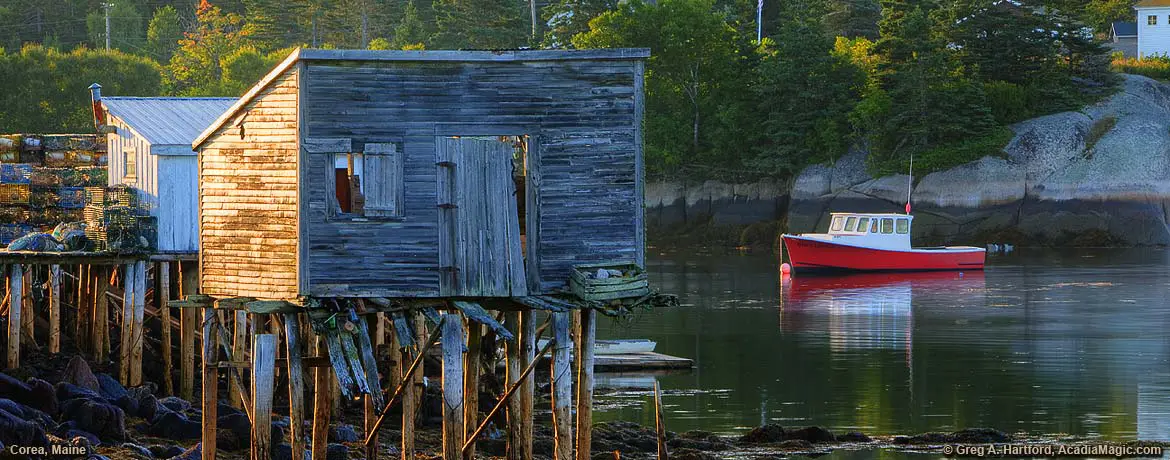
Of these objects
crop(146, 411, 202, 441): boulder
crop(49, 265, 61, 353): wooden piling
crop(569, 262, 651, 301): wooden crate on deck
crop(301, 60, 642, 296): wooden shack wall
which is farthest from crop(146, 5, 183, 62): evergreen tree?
crop(569, 262, 651, 301): wooden crate on deck

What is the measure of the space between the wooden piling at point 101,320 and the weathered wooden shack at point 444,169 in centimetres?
1079

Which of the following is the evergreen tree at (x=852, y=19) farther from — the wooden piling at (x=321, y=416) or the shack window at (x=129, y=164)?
the wooden piling at (x=321, y=416)

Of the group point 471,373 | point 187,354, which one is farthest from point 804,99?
point 471,373

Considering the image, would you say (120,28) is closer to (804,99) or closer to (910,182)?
(804,99)

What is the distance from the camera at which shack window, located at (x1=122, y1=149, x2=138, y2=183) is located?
94.4 ft

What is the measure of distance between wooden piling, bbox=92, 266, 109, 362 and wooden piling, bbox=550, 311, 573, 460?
11.3 metres

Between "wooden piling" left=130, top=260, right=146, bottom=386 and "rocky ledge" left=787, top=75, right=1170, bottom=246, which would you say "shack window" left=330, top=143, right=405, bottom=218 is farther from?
"rocky ledge" left=787, top=75, right=1170, bottom=246

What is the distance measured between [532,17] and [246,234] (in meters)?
86.0

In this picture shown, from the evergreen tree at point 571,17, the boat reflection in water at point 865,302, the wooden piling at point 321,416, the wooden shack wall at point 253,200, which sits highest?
the evergreen tree at point 571,17

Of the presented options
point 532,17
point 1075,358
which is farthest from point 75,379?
point 532,17

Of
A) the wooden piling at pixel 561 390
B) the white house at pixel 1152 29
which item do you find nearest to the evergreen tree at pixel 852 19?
the white house at pixel 1152 29

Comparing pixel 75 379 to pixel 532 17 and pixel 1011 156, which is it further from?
pixel 532 17

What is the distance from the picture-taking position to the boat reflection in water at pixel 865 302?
4191cm

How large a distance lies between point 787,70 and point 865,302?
3288 centimetres
